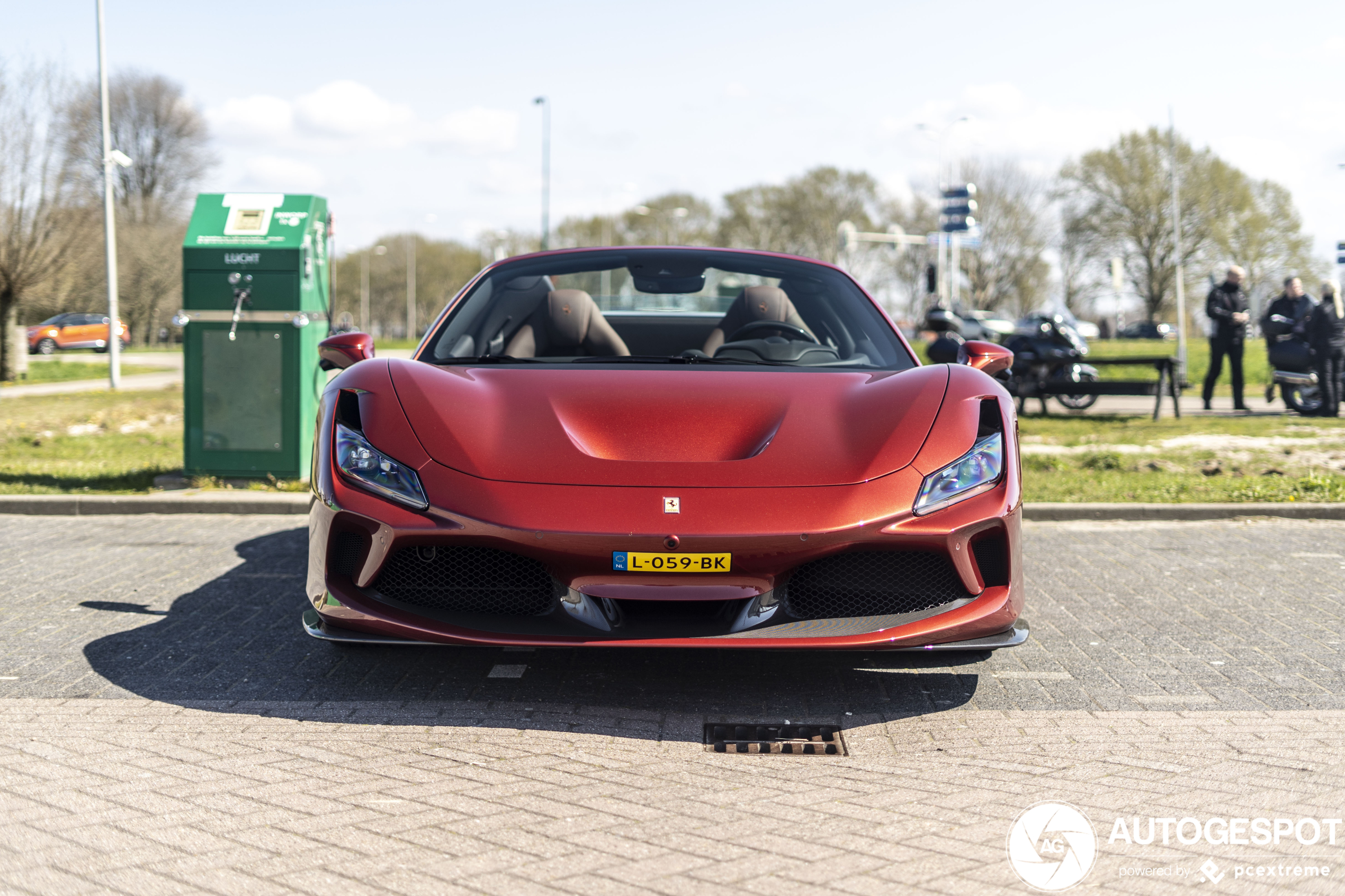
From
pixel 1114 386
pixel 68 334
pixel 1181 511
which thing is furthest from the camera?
pixel 68 334

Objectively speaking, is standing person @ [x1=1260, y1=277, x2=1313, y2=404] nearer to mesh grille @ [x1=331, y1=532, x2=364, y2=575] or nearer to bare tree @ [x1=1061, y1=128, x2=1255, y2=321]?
mesh grille @ [x1=331, y1=532, x2=364, y2=575]

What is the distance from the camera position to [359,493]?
3.51m

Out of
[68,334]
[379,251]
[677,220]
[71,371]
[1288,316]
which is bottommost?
[71,371]

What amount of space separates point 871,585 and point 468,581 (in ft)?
3.77

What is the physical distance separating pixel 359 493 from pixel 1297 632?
3555 mm

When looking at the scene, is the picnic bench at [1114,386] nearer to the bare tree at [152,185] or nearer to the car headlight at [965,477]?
the car headlight at [965,477]

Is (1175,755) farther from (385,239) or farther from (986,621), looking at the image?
(385,239)

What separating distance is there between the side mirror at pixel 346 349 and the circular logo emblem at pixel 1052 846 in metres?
2.76

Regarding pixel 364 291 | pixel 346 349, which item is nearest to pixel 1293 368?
pixel 346 349

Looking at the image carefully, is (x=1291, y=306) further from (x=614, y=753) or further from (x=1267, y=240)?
(x=1267, y=240)

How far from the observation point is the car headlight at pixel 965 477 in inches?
136

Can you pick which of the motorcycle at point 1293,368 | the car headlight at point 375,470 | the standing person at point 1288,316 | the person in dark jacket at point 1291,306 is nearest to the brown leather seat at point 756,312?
the car headlight at point 375,470

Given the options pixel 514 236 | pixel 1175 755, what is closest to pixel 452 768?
pixel 1175 755

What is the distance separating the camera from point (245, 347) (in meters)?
8.37
